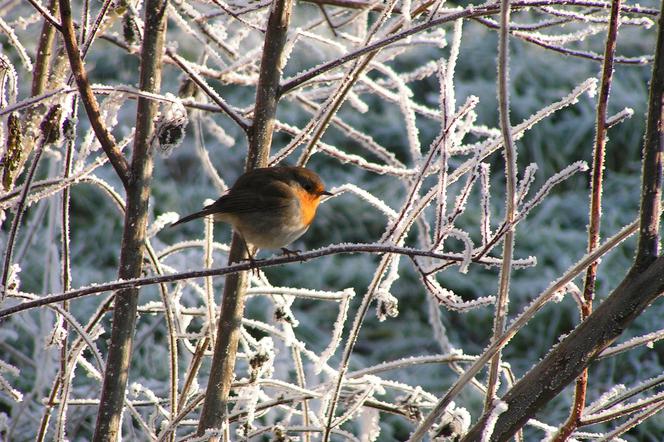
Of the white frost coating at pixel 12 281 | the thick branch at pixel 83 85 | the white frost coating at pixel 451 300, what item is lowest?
the white frost coating at pixel 451 300

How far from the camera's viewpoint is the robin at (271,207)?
1.81 m

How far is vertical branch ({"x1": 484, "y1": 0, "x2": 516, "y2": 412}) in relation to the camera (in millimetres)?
953

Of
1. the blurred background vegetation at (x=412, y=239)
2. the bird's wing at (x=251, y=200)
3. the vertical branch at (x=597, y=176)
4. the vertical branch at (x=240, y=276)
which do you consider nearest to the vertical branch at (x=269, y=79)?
the vertical branch at (x=240, y=276)

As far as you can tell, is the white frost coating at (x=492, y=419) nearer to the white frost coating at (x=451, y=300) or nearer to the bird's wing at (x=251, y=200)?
the white frost coating at (x=451, y=300)

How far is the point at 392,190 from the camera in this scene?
4.21 m

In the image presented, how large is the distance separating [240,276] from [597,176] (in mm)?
628

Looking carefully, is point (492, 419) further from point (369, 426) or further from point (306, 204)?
point (306, 204)

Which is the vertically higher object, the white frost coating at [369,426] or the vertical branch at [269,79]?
the vertical branch at [269,79]

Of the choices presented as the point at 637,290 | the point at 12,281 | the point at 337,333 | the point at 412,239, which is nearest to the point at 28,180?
the point at 12,281

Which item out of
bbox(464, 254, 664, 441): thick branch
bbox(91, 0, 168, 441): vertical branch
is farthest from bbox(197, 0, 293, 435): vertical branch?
bbox(464, 254, 664, 441): thick branch

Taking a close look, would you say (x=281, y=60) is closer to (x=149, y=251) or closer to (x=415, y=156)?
(x=415, y=156)

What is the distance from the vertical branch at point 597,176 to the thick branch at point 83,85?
2.43 ft

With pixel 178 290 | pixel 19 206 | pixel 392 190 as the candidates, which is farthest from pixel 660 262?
pixel 392 190

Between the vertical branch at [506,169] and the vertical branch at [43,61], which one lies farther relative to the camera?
the vertical branch at [43,61]
